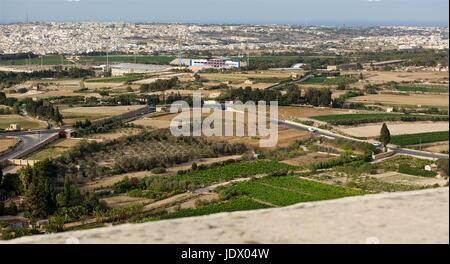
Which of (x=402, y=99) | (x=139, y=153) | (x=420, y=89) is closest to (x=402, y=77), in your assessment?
(x=420, y=89)

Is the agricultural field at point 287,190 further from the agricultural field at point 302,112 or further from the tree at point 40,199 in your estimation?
the agricultural field at point 302,112

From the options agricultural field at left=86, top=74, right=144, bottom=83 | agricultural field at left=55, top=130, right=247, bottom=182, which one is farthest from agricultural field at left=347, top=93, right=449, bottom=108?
agricultural field at left=86, top=74, right=144, bottom=83

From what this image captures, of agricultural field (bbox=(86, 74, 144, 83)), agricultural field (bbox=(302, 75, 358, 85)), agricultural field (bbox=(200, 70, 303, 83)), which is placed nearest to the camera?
agricultural field (bbox=(302, 75, 358, 85))

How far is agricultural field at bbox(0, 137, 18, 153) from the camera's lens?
15.3 metres

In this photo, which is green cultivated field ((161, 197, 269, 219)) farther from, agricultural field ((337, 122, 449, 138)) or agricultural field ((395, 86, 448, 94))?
agricultural field ((395, 86, 448, 94))

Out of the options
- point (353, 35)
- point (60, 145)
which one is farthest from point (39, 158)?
point (353, 35)

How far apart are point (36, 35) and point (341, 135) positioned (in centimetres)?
4450

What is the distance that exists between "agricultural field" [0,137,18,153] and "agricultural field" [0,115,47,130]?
6.95 feet

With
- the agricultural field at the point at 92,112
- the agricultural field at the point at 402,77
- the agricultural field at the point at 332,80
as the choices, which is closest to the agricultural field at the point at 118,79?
the agricultural field at the point at 332,80

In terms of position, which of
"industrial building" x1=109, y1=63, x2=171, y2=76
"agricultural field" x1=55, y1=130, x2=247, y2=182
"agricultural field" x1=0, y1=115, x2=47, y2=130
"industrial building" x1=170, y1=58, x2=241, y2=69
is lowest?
"agricultural field" x1=55, y1=130, x2=247, y2=182

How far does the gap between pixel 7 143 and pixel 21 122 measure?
398cm
